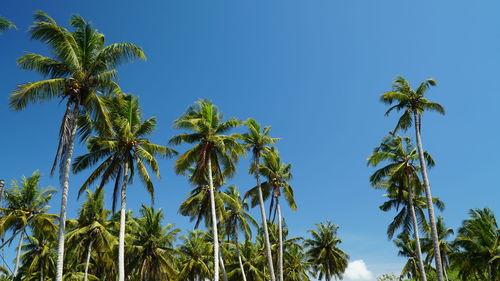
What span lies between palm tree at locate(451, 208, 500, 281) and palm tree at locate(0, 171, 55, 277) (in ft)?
127

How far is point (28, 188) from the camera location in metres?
30.0

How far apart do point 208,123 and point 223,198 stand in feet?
26.8

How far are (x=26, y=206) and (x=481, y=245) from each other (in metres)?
41.8

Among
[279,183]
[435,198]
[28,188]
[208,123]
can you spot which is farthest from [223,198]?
[435,198]

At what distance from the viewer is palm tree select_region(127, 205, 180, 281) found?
31.8 m

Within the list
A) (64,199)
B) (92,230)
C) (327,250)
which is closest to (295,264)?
(327,250)

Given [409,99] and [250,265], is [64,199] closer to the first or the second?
[409,99]

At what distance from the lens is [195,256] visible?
3747 cm

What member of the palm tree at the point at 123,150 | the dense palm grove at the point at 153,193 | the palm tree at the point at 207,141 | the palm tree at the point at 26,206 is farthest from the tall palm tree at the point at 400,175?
the palm tree at the point at 26,206

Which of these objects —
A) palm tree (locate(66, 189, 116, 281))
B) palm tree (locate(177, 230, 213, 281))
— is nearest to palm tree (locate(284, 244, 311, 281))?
palm tree (locate(177, 230, 213, 281))

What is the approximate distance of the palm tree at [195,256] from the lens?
3631 cm

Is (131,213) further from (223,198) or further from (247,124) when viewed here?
(247,124)

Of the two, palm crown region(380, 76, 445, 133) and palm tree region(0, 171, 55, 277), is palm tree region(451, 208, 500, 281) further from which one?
palm tree region(0, 171, 55, 277)

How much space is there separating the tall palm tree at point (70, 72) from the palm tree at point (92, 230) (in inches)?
657
